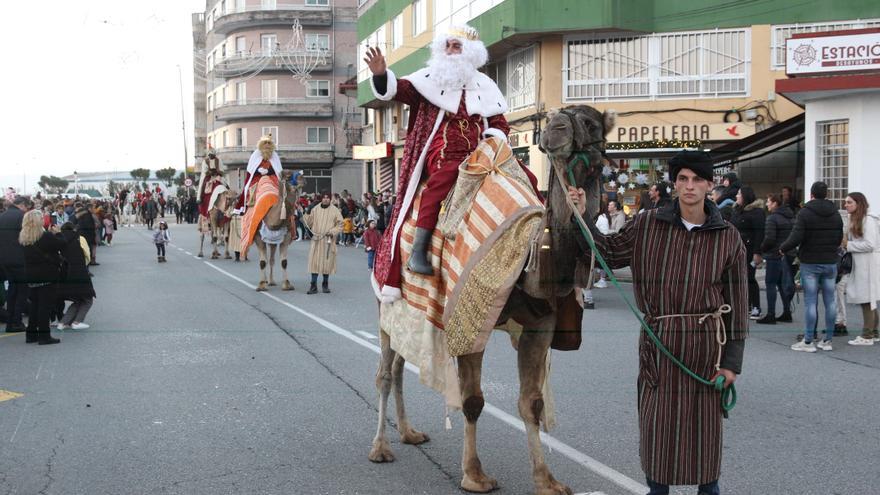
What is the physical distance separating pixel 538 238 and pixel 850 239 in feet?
25.9

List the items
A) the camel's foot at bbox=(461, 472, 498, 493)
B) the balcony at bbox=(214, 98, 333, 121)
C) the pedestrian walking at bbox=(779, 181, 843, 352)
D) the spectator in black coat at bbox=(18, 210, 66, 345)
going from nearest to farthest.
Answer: the camel's foot at bbox=(461, 472, 498, 493)
the pedestrian walking at bbox=(779, 181, 843, 352)
the spectator in black coat at bbox=(18, 210, 66, 345)
the balcony at bbox=(214, 98, 333, 121)

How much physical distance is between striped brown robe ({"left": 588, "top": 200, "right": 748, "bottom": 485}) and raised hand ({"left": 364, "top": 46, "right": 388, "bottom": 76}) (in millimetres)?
2367

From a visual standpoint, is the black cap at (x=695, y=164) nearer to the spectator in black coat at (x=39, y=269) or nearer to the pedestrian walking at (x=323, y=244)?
the spectator in black coat at (x=39, y=269)

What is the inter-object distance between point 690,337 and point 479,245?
1.37 metres

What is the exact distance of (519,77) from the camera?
27.0 m

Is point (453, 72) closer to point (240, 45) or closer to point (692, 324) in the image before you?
point (692, 324)

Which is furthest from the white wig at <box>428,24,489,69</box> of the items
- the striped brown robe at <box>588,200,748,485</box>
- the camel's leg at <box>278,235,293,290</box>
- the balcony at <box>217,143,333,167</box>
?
the balcony at <box>217,143,333,167</box>

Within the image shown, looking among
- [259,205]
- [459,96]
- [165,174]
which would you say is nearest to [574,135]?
[459,96]

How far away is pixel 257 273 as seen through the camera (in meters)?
20.6

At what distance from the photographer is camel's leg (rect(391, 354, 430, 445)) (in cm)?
633

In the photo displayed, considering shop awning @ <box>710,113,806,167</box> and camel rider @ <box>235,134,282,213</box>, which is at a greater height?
shop awning @ <box>710,113,806,167</box>

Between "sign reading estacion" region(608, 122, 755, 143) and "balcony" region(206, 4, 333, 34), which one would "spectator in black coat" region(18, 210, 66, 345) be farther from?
"balcony" region(206, 4, 333, 34)

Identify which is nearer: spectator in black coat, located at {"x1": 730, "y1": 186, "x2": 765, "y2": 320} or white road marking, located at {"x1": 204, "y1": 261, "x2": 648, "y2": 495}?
white road marking, located at {"x1": 204, "y1": 261, "x2": 648, "y2": 495}

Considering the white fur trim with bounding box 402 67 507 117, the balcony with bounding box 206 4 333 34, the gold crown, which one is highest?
the balcony with bounding box 206 4 333 34
